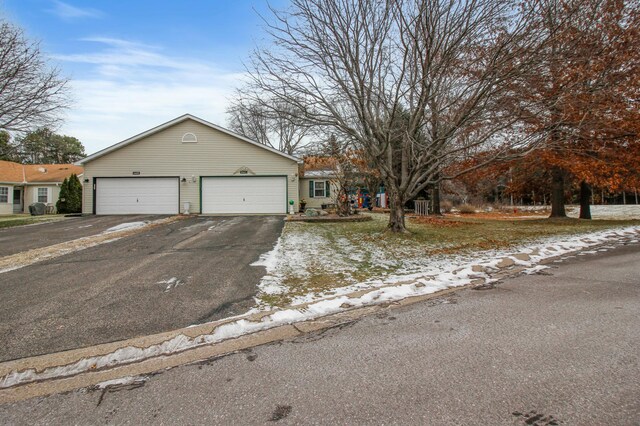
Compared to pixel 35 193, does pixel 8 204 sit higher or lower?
lower

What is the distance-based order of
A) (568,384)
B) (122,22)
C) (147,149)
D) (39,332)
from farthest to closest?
(147,149) → (122,22) → (39,332) → (568,384)

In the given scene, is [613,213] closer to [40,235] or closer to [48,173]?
[40,235]

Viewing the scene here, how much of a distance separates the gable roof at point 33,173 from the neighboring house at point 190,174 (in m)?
7.19

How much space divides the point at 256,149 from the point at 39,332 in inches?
597

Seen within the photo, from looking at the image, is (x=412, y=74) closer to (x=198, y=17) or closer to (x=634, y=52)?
(x=198, y=17)

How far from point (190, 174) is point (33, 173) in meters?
15.7

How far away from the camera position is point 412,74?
29.2ft

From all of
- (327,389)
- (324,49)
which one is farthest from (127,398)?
(324,49)

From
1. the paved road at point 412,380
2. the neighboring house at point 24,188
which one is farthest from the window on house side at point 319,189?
the paved road at point 412,380

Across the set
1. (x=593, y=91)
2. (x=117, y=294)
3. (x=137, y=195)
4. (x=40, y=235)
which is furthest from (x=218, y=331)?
(x=137, y=195)

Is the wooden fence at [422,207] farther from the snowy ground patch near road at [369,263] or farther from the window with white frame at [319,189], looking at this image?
the snowy ground patch near road at [369,263]

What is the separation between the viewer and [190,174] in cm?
1748

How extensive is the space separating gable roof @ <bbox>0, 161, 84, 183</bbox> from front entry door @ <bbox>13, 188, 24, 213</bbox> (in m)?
0.83

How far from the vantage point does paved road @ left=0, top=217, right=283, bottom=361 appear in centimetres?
334
